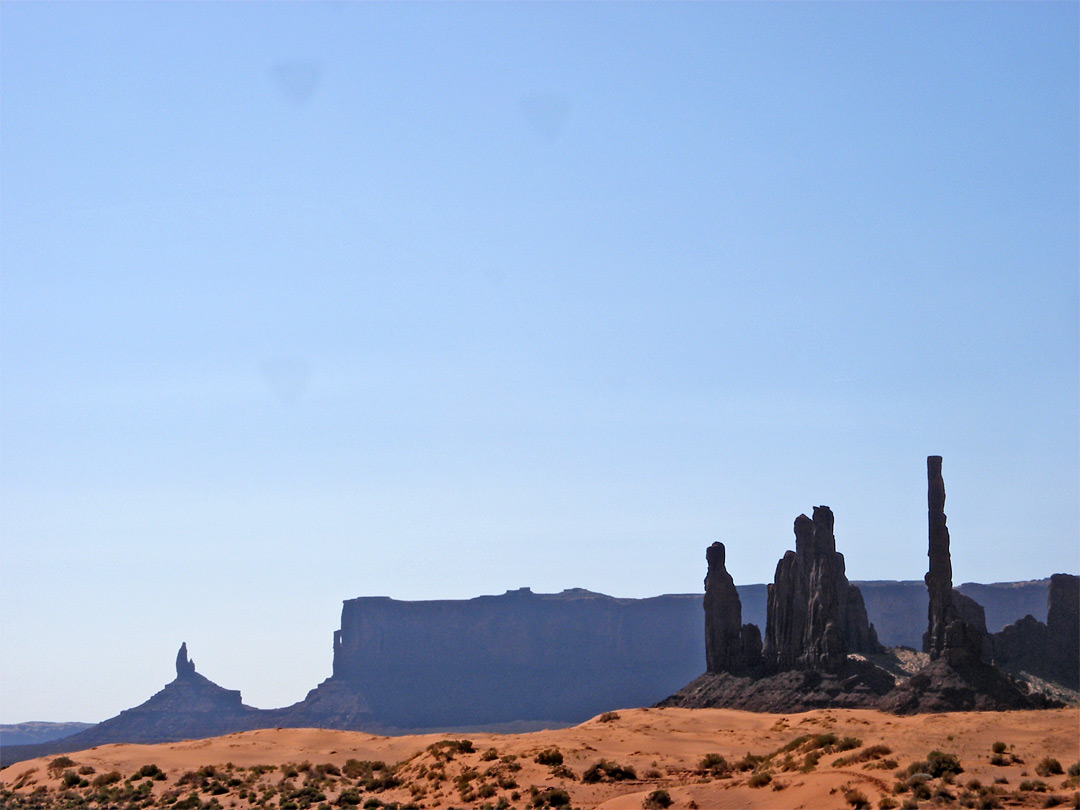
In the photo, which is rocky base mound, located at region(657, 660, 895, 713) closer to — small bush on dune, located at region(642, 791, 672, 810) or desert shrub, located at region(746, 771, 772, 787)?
desert shrub, located at region(746, 771, 772, 787)

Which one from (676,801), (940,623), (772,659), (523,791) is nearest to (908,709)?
(940,623)

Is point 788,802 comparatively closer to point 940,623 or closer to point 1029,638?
point 940,623

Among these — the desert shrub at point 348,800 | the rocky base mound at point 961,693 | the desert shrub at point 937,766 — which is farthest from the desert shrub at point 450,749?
the rocky base mound at point 961,693

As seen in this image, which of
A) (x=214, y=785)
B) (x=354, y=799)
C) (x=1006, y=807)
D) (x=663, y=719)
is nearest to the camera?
Answer: (x=1006, y=807)

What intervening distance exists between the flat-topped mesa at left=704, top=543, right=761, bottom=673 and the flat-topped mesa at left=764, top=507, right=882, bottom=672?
1570mm

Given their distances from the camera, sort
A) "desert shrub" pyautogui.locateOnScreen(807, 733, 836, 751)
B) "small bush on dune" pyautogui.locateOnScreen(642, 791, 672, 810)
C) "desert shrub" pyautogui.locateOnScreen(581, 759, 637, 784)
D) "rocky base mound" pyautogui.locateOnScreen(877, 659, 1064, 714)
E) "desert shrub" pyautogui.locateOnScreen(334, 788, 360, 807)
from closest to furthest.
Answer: "small bush on dune" pyautogui.locateOnScreen(642, 791, 672, 810)
"desert shrub" pyautogui.locateOnScreen(807, 733, 836, 751)
"desert shrub" pyautogui.locateOnScreen(581, 759, 637, 784)
"desert shrub" pyautogui.locateOnScreen(334, 788, 360, 807)
"rocky base mound" pyautogui.locateOnScreen(877, 659, 1064, 714)

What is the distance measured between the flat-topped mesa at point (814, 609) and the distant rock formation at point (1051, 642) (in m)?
8.58

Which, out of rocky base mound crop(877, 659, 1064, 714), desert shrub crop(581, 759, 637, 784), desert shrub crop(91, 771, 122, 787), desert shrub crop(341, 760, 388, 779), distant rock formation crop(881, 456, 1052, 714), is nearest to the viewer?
desert shrub crop(581, 759, 637, 784)

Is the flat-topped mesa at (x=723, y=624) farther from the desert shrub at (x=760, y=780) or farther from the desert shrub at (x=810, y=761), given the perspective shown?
the desert shrub at (x=760, y=780)

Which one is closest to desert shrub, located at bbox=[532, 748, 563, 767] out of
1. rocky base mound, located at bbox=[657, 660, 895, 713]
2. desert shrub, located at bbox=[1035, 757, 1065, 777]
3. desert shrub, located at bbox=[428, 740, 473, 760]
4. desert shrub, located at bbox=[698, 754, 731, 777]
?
desert shrub, located at bbox=[428, 740, 473, 760]

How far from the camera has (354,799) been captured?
48281 millimetres

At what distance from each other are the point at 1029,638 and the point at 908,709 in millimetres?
23502

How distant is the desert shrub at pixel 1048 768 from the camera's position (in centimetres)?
3422

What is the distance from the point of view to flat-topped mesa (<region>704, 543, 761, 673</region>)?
9481 cm
